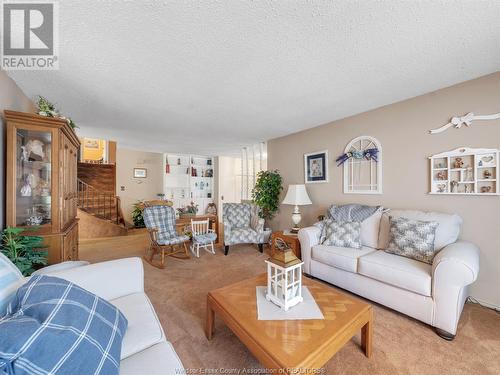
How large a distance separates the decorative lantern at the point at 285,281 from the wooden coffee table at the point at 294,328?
0.14 m

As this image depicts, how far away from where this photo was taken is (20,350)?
2.09 feet

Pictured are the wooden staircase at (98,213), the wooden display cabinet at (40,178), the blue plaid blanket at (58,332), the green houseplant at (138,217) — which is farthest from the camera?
the green houseplant at (138,217)

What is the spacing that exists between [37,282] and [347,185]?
3343mm

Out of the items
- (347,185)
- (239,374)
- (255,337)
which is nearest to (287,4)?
(255,337)

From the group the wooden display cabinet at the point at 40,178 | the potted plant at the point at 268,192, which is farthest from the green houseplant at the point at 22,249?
the potted plant at the point at 268,192

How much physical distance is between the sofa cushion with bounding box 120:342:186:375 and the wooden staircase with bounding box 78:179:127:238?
16.8 feet

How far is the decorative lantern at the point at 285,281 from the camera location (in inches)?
55.4

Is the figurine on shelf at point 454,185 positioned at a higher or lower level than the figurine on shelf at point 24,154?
lower

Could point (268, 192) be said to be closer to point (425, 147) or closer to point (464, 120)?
point (425, 147)

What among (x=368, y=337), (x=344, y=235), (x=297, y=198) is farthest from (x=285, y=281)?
(x=297, y=198)

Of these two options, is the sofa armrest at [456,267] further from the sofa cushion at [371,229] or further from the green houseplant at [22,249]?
the green houseplant at [22,249]

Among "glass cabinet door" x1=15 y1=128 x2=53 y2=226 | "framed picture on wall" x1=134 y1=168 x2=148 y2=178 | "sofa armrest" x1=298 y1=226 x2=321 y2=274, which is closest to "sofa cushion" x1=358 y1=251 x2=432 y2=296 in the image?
"sofa armrest" x1=298 y1=226 x2=321 y2=274

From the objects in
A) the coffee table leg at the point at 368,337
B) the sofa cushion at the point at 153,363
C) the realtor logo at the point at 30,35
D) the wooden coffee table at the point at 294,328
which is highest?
the realtor logo at the point at 30,35

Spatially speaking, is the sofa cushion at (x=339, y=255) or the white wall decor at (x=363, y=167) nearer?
the sofa cushion at (x=339, y=255)
